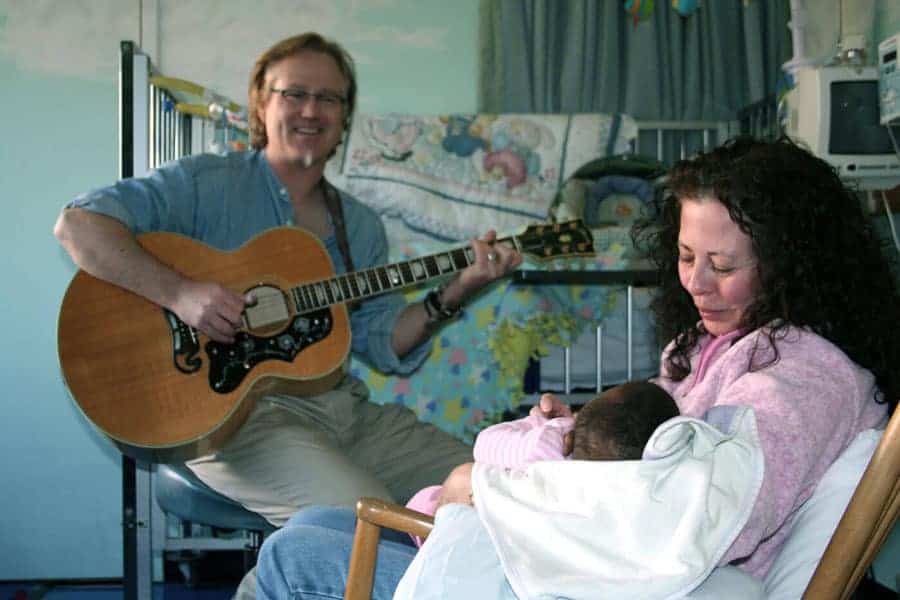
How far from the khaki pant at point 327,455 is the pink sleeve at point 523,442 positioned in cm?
75

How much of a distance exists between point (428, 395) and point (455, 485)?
5.55 feet

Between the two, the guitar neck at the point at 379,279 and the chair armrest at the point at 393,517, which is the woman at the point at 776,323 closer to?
the chair armrest at the point at 393,517

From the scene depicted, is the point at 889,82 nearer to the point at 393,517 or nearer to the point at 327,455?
the point at 327,455

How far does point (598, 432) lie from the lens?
44.1 inches

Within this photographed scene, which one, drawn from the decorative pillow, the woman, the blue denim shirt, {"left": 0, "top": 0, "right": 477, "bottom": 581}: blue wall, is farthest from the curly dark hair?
{"left": 0, "top": 0, "right": 477, "bottom": 581}: blue wall

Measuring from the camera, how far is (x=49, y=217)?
333 centimetres

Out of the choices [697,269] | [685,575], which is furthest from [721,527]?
[697,269]

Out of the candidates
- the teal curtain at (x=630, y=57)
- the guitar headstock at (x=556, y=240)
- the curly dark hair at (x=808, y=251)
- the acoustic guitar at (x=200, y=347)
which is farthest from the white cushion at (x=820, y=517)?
the teal curtain at (x=630, y=57)

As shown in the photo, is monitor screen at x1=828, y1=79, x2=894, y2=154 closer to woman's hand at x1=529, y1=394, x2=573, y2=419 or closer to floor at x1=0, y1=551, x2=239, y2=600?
woman's hand at x1=529, y1=394, x2=573, y2=419

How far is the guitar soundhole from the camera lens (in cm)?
218

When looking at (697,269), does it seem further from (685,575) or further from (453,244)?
(453,244)

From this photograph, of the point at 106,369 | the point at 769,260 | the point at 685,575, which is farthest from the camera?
the point at 106,369

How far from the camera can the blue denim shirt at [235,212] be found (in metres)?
2.24

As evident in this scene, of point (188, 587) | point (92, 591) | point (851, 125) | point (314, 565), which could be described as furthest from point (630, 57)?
point (314, 565)
